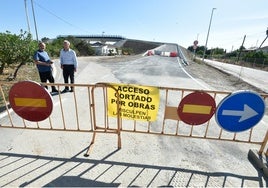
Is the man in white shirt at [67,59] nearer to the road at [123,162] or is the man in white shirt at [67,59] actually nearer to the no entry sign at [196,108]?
the road at [123,162]

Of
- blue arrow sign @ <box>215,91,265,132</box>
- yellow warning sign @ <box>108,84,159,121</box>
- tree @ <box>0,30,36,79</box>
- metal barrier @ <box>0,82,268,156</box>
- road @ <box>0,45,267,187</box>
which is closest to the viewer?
road @ <box>0,45,267,187</box>

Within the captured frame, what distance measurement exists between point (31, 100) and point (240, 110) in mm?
3872

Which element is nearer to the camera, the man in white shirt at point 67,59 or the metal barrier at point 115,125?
the metal barrier at point 115,125

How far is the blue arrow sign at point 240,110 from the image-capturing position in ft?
10.7

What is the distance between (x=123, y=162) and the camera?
3312 millimetres

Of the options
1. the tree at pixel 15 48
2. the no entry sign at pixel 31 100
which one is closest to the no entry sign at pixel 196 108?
the no entry sign at pixel 31 100

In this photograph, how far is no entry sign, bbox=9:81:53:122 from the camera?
3533mm

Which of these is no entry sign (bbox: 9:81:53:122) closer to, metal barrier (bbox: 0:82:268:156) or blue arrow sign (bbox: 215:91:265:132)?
metal barrier (bbox: 0:82:268:156)

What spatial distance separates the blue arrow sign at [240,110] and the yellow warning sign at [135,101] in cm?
117

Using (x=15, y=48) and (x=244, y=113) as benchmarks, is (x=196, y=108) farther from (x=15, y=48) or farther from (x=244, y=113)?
(x=15, y=48)

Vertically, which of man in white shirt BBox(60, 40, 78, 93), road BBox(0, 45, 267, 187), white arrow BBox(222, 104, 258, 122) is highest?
man in white shirt BBox(60, 40, 78, 93)

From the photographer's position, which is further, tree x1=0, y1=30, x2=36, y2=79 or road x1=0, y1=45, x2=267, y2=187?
tree x1=0, y1=30, x2=36, y2=79

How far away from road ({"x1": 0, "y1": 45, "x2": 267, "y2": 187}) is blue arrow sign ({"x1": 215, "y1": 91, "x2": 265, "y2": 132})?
0.63 meters

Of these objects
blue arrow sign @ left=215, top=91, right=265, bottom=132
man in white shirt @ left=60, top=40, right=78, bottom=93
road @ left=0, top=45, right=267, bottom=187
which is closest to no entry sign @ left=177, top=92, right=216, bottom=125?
blue arrow sign @ left=215, top=91, right=265, bottom=132
